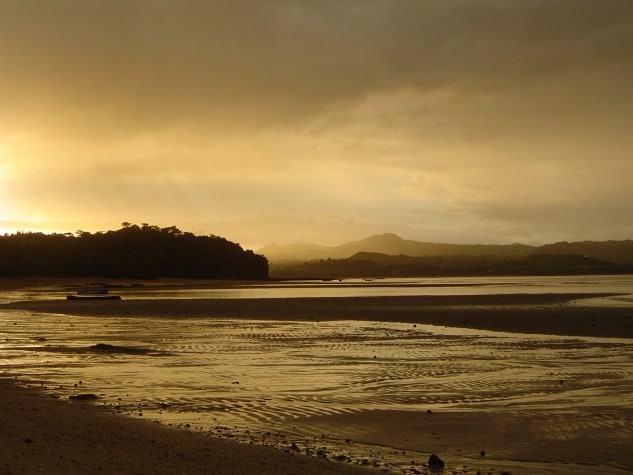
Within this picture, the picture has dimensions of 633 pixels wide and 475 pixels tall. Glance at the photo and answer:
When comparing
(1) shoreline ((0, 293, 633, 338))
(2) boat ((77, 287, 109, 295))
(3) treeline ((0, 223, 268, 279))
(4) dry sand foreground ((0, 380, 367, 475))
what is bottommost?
(1) shoreline ((0, 293, 633, 338))

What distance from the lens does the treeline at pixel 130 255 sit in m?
110

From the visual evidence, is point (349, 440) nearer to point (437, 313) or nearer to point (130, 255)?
point (437, 313)

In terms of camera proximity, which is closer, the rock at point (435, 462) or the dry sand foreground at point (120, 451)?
the dry sand foreground at point (120, 451)

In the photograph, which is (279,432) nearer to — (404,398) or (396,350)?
(404,398)

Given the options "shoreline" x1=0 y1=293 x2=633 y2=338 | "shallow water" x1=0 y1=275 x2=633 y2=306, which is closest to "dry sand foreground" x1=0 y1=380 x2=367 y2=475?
"shoreline" x1=0 y1=293 x2=633 y2=338

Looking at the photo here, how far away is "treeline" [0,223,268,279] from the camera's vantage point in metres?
110

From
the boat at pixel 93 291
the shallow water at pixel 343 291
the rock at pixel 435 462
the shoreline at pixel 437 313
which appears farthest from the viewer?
the boat at pixel 93 291

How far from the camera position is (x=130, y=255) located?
4899 inches

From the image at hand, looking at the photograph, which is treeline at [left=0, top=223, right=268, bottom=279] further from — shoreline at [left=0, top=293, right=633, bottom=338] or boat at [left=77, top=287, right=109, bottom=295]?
shoreline at [left=0, top=293, right=633, bottom=338]

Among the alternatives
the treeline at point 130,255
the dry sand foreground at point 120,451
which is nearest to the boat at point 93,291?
the treeline at point 130,255

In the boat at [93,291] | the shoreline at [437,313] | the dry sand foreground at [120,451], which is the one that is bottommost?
the shoreline at [437,313]

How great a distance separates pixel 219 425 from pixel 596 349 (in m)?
15.0

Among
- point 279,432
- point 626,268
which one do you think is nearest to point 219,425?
point 279,432

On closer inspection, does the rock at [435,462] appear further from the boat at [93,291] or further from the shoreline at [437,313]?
the boat at [93,291]
